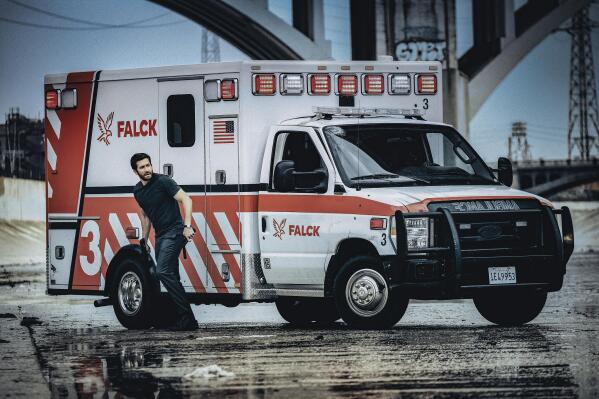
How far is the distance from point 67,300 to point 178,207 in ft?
25.8

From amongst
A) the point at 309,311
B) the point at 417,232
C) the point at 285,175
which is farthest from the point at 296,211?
the point at 309,311

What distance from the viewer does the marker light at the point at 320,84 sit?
44.6 ft

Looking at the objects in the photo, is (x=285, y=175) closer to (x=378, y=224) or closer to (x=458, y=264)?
(x=378, y=224)

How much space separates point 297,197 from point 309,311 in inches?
75.2

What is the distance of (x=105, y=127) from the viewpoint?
14.3 meters

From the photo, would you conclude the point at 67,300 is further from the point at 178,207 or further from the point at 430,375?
the point at 430,375

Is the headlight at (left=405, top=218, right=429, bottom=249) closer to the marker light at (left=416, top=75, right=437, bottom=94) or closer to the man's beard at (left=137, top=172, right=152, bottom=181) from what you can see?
the marker light at (left=416, top=75, right=437, bottom=94)

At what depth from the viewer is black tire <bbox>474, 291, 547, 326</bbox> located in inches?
509

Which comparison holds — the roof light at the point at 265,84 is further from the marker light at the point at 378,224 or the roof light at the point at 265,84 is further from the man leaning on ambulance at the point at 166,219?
the marker light at the point at 378,224

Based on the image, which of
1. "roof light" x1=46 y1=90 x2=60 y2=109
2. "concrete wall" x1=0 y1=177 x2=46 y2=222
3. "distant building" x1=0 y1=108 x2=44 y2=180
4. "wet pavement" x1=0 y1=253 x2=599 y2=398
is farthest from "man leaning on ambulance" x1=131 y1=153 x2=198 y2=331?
"distant building" x1=0 y1=108 x2=44 y2=180

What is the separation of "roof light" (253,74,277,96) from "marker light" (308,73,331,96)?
0.42 metres

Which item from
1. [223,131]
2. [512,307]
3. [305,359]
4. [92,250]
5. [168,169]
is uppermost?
[223,131]

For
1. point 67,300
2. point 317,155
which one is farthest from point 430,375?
point 67,300

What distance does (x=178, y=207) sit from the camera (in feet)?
43.0
